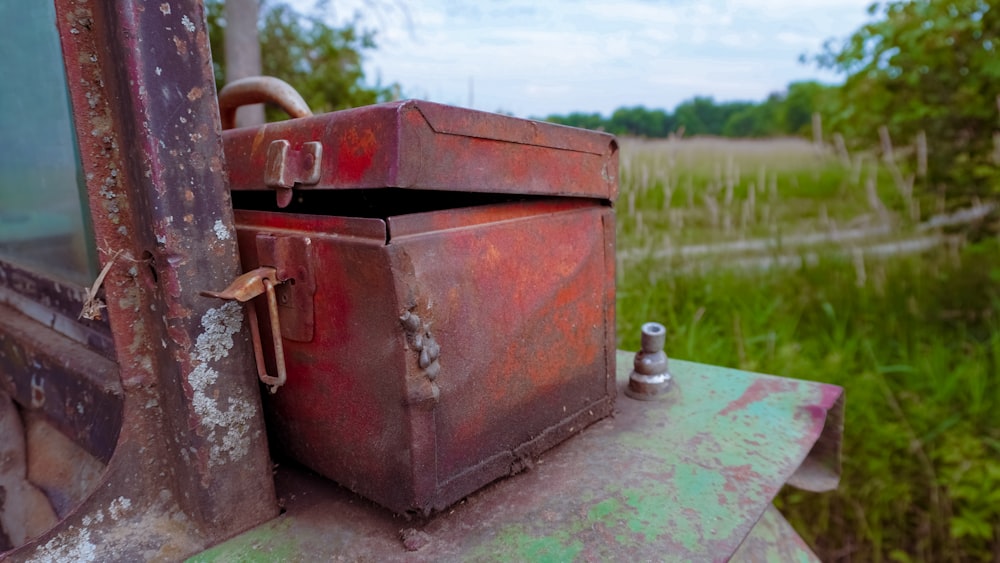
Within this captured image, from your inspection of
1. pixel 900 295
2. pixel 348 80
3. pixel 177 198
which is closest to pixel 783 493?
pixel 900 295

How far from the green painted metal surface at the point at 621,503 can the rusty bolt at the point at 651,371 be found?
Answer: 0.04m

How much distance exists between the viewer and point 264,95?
1.19 m

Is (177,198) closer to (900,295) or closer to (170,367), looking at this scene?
(170,367)

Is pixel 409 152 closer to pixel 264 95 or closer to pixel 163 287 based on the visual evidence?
pixel 163 287

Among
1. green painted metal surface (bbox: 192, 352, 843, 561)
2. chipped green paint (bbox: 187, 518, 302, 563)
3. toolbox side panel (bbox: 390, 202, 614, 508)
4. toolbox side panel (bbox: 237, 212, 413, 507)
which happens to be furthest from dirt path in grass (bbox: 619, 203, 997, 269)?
chipped green paint (bbox: 187, 518, 302, 563)

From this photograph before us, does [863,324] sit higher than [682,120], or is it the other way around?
[682,120]

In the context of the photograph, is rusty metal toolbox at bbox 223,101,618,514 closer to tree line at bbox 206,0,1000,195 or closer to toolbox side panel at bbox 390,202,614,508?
toolbox side panel at bbox 390,202,614,508

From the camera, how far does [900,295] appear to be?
10.3 feet

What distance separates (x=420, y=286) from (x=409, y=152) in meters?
0.18

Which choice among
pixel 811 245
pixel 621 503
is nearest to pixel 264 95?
pixel 621 503

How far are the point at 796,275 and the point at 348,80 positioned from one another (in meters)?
4.89

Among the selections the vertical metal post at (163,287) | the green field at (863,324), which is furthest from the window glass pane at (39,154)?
the green field at (863,324)

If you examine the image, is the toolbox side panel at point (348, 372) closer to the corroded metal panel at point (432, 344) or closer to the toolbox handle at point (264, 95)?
the corroded metal panel at point (432, 344)

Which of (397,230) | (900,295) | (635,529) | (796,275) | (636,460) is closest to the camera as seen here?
(397,230)
